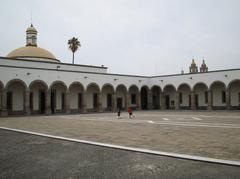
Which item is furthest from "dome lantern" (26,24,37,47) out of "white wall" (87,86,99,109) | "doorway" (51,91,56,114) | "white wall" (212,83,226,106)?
"white wall" (212,83,226,106)

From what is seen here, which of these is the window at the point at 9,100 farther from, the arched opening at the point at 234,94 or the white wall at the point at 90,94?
the arched opening at the point at 234,94

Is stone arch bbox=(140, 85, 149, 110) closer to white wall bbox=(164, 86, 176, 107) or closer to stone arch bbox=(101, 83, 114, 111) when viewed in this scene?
white wall bbox=(164, 86, 176, 107)

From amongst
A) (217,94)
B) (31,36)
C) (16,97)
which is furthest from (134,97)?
(31,36)

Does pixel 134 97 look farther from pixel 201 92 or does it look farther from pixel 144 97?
pixel 201 92

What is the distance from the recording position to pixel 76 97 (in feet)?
108

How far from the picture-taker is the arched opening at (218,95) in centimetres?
3297

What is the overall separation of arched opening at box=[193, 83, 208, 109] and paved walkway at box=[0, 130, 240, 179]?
29.5m

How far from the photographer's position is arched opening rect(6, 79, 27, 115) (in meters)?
27.3

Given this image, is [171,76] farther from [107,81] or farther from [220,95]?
[107,81]

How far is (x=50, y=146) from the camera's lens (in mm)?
8508

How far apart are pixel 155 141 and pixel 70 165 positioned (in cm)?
393

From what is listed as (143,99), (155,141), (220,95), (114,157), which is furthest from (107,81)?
(114,157)

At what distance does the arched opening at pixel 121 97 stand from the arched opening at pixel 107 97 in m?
1.26

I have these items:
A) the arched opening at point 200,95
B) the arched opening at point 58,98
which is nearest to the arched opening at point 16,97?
the arched opening at point 58,98
